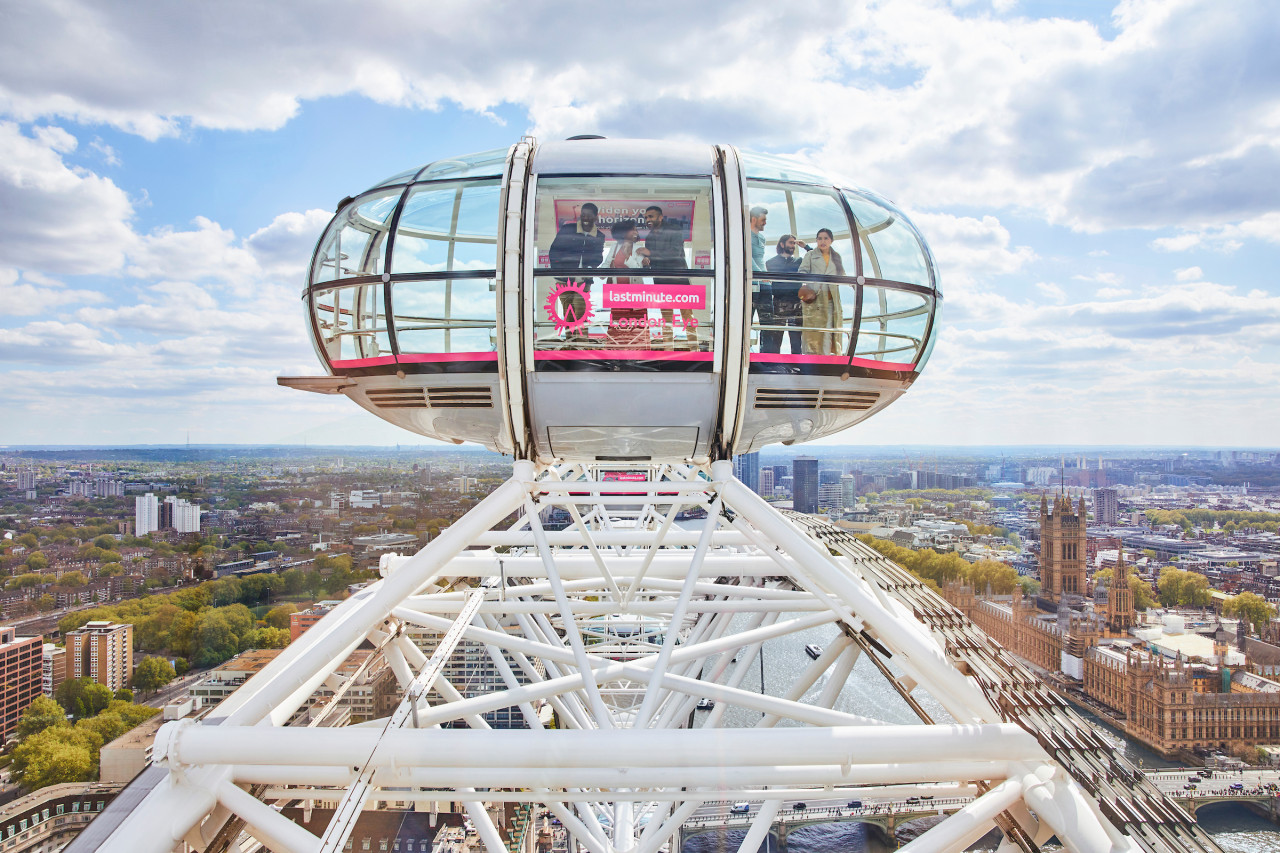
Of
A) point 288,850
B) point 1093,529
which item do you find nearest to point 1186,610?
point 1093,529

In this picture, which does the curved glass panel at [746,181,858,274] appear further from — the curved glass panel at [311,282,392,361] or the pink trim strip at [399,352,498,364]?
the curved glass panel at [311,282,392,361]

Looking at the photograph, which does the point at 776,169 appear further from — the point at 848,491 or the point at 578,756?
the point at 848,491

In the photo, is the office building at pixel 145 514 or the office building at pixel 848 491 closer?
the office building at pixel 145 514

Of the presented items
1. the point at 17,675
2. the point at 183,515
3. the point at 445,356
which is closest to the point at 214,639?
the point at 17,675

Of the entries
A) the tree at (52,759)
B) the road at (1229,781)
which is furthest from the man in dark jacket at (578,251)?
the road at (1229,781)

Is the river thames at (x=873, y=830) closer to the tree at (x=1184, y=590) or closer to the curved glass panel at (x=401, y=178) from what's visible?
the tree at (x=1184, y=590)
